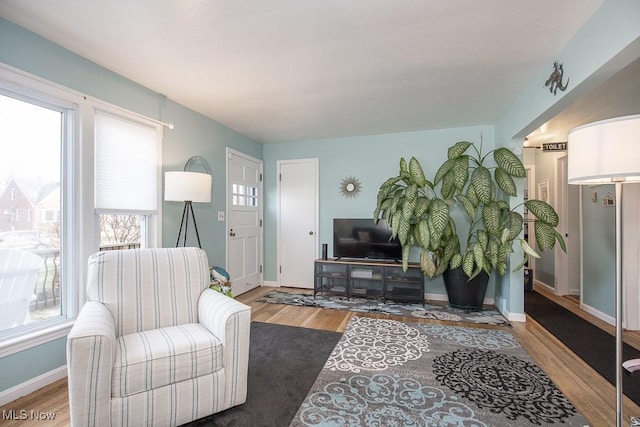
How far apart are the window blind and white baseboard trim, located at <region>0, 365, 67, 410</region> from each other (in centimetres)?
120

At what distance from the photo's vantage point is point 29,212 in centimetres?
199

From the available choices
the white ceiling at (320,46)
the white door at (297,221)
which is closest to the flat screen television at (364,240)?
the white door at (297,221)

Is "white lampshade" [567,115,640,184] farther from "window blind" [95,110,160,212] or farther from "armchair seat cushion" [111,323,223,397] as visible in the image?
"window blind" [95,110,160,212]

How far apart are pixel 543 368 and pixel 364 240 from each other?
2.28 meters

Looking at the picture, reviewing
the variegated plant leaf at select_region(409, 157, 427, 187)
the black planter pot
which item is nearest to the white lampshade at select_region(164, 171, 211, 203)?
the variegated plant leaf at select_region(409, 157, 427, 187)

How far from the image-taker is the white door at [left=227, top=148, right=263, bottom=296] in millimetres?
3957

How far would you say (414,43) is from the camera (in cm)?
201

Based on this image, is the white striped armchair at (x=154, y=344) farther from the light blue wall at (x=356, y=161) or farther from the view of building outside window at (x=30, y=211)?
the light blue wall at (x=356, y=161)

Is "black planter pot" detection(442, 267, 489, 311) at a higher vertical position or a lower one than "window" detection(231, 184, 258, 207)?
lower

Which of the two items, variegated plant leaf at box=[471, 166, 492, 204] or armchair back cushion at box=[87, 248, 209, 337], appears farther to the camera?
variegated plant leaf at box=[471, 166, 492, 204]

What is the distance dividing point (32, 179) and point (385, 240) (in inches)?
138
